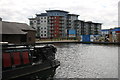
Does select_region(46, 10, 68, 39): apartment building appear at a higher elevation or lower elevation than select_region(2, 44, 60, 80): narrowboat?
higher

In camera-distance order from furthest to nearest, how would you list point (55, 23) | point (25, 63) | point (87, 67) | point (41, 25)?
point (41, 25), point (55, 23), point (87, 67), point (25, 63)

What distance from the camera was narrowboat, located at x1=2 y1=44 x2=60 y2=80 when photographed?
11.3 meters

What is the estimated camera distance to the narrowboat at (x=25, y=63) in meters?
11.3

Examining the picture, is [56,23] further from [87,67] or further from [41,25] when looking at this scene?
→ [87,67]

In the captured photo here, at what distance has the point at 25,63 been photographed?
12859 millimetres

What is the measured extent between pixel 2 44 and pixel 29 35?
4306 cm

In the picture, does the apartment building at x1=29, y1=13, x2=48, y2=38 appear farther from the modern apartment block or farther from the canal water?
the canal water

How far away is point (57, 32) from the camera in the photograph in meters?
110

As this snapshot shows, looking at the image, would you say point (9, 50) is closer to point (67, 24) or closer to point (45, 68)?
point (45, 68)

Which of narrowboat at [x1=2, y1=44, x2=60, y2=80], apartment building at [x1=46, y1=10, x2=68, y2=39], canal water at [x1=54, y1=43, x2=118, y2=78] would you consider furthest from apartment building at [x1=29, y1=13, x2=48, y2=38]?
narrowboat at [x1=2, y1=44, x2=60, y2=80]

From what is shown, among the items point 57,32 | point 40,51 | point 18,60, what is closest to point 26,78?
point 18,60

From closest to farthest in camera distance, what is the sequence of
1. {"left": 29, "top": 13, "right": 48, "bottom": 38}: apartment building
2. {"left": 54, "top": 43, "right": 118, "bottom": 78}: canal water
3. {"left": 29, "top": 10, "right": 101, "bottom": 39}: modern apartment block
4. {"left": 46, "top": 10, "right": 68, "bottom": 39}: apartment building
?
1. {"left": 54, "top": 43, "right": 118, "bottom": 78}: canal water
2. {"left": 46, "top": 10, "right": 68, "bottom": 39}: apartment building
3. {"left": 29, "top": 10, "right": 101, "bottom": 39}: modern apartment block
4. {"left": 29, "top": 13, "right": 48, "bottom": 38}: apartment building

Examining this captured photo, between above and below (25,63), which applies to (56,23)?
above

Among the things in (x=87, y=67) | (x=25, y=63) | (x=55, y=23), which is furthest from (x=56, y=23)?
(x=25, y=63)
